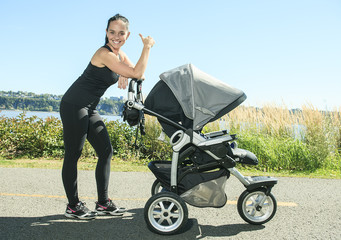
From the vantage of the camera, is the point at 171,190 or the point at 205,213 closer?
the point at 171,190

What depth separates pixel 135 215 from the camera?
13.3ft

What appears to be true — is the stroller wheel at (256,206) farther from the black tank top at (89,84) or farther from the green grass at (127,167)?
the green grass at (127,167)

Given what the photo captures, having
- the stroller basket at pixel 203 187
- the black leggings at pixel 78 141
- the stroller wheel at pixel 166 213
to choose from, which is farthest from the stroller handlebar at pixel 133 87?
the stroller wheel at pixel 166 213

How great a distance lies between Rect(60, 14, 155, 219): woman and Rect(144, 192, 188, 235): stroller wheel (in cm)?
78

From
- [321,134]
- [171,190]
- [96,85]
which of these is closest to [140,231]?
[171,190]

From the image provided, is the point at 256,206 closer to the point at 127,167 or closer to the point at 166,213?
the point at 166,213

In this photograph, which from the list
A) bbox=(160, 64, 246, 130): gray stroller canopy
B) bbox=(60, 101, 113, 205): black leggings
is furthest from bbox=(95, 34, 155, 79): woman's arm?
bbox=(60, 101, 113, 205): black leggings

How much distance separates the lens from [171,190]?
356 cm

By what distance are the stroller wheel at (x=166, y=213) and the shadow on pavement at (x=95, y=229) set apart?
84mm

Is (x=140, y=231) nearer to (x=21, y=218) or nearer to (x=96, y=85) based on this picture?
(x=21, y=218)

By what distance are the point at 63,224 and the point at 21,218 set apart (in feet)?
1.76

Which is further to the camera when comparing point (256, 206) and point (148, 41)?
point (256, 206)

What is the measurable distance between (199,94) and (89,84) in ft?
3.94

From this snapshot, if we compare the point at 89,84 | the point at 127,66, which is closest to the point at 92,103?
the point at 89,84
